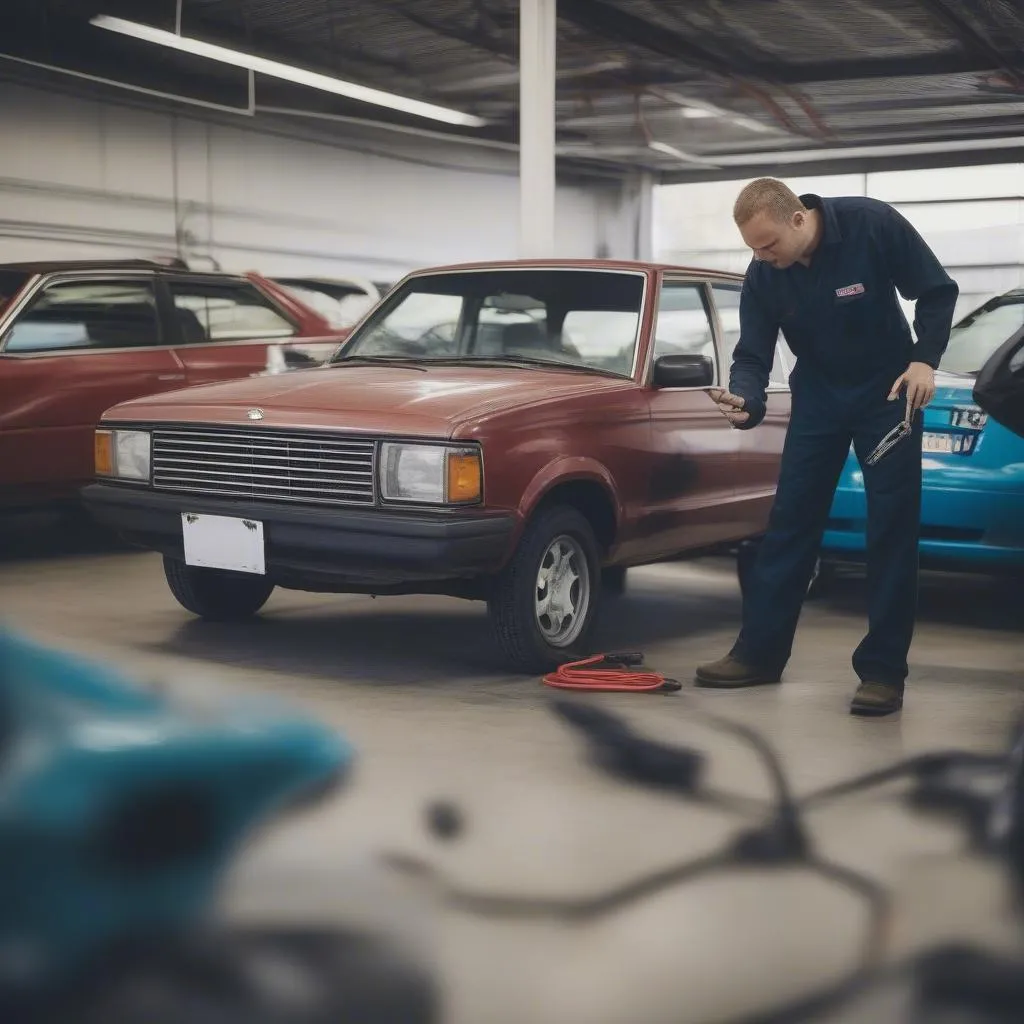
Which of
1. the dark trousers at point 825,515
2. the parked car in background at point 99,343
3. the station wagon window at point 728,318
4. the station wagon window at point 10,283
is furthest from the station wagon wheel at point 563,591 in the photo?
the station wagon window at point 10,283

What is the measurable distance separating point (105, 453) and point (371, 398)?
1.21 m

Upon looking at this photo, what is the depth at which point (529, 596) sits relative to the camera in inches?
201

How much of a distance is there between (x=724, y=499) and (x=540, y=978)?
3.80 meters

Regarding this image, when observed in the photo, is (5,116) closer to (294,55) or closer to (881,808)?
(294,55)

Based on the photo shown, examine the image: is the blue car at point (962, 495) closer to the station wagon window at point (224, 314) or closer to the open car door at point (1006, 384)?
the open car door at point (1006, 384)

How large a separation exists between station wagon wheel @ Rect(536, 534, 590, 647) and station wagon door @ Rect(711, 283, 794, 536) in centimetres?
112

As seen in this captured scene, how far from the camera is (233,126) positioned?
56.7 feet

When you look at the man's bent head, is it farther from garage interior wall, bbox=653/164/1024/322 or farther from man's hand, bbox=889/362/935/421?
garage interior wall, bbox=653/164/1024/322

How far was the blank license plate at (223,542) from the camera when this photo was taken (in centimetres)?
510

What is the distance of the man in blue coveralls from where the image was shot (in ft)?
15.1

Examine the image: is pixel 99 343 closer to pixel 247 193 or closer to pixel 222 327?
pixel 222 327

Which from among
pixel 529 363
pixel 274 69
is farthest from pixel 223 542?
pixel 274 69

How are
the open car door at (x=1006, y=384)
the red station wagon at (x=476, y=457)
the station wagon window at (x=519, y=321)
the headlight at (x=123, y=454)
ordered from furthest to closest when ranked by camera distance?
the station wagon window at (x=519, y=321) < the headlight at (x=123, y=454) < the red station wagon at (x=476, y=457) < the open car door at (x=1006, y=384)

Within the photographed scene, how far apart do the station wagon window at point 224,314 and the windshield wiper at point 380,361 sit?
8.65 feet
